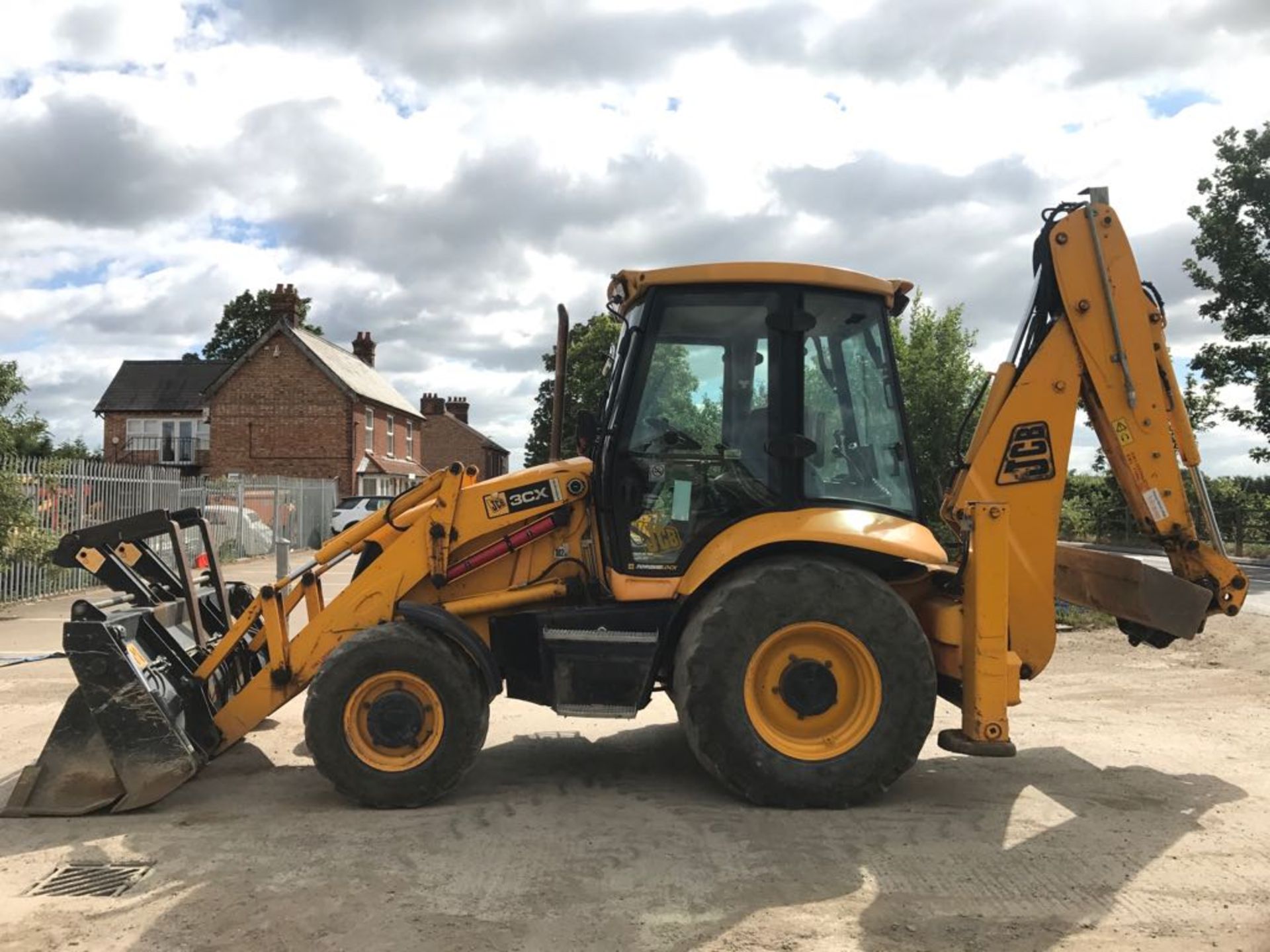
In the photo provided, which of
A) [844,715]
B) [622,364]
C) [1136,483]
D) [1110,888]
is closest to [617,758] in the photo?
[844,715]

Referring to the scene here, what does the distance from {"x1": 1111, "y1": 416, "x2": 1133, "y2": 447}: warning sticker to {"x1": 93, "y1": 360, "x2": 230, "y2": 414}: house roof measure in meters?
41.7

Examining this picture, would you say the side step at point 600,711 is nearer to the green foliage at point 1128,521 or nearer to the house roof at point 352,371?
the green foliage at point 1128,521

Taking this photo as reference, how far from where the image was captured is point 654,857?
13.7 feet

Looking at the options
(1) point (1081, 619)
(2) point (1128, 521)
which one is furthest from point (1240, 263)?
(1) point (1081, 619)

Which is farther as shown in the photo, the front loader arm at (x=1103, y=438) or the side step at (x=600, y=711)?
the front loader arm at (x=1103, y=438)

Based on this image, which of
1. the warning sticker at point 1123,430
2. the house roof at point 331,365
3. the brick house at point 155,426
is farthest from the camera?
the brick house at point 155,426

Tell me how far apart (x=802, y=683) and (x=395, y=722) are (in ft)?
6.57

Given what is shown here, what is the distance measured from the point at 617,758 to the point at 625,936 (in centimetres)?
236

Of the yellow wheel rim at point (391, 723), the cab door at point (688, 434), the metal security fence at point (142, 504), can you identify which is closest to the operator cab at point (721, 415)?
the cab door at point (688, 434)

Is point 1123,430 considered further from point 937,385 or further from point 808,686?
point 937,385

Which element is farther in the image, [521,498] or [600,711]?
[521,498]

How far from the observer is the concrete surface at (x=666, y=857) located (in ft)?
11.5

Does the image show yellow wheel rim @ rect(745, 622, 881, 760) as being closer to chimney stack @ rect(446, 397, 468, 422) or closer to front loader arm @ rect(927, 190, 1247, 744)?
front loader arm @ rect(927, 190, 1247, 744)

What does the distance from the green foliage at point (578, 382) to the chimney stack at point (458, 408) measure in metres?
26.6
